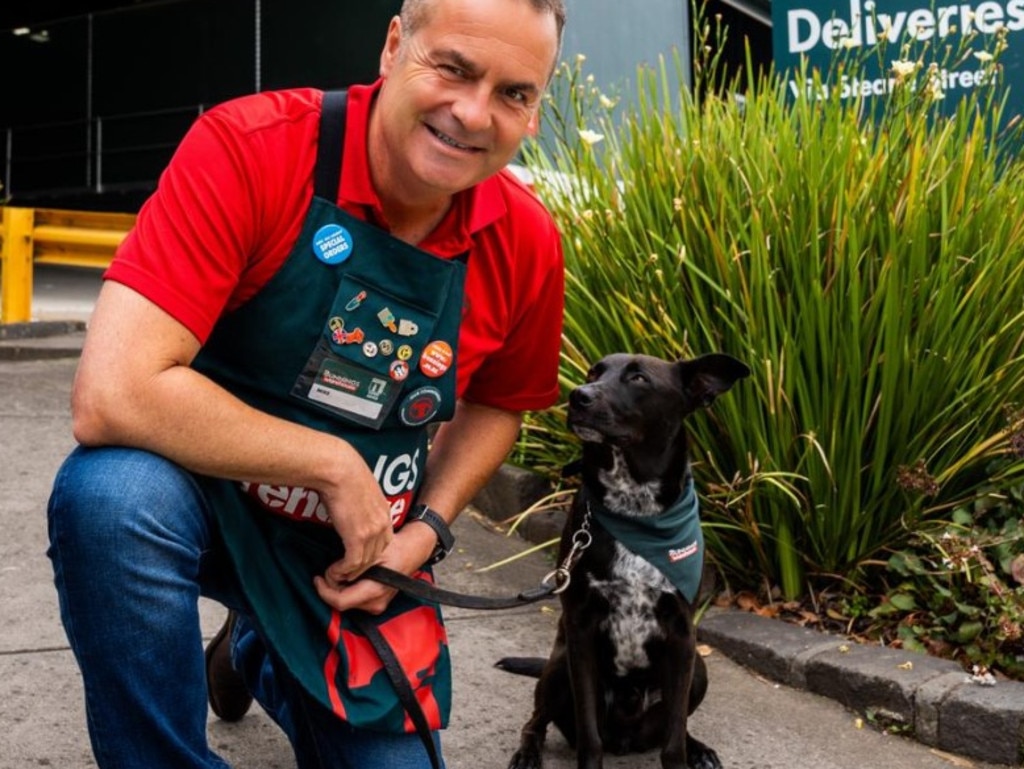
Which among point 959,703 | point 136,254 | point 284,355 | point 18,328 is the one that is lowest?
point 18,328

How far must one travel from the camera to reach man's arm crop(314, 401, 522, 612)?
8.74 ft

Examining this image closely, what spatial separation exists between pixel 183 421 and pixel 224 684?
45.6 inches

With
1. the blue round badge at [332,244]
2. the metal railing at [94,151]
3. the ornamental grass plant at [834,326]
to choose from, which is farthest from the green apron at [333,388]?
the metal railing at [94,151]

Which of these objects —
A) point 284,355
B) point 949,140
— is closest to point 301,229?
point 284,355

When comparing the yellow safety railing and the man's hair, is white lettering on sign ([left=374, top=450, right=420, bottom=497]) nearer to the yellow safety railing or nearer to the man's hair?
the man's hair

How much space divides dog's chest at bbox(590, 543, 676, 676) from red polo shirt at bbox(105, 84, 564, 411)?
517 mm

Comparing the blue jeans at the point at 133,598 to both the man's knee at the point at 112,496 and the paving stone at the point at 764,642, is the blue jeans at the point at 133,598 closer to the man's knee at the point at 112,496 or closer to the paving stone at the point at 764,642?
the man's knee at the point at 112,496

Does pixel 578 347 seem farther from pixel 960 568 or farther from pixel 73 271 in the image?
pixel 73 271

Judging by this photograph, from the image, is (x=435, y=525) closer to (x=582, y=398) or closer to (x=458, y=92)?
(x=582, y=398)

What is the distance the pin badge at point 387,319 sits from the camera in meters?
2.63

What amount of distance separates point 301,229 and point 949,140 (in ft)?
9.89

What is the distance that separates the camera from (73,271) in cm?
1733

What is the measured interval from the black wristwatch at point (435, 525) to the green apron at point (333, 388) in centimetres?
6

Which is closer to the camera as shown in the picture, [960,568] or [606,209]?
[960,568]
